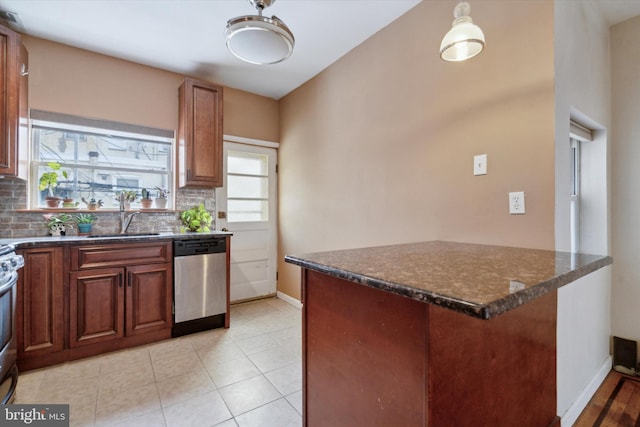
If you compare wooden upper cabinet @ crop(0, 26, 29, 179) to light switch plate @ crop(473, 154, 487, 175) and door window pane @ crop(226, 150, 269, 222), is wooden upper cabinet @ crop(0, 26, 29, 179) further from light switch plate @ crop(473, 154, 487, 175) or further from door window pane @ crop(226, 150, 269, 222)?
light switch plate @ crop(473, 154, 487, 175)

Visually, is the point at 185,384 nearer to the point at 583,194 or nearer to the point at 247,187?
the point at 247,187

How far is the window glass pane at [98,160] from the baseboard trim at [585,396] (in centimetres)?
375

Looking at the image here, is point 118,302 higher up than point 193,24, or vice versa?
point 193,24

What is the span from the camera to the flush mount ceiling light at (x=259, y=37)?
5.43 ft

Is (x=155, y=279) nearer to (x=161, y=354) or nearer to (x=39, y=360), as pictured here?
(x=161, y=354)

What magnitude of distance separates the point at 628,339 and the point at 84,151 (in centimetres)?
500

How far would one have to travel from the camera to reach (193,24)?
8.02ft

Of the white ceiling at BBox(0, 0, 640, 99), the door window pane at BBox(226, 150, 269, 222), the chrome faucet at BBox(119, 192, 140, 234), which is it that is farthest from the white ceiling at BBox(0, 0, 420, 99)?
the chrome faucet at BBox(119, 192, 140, 234)

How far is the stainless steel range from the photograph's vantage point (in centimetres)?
167

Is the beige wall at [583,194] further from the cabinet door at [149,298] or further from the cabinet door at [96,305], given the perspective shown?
the cabinet door at [96,305]

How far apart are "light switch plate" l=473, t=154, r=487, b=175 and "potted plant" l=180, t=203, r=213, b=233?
269 centimetres

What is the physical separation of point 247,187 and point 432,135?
2.56 meters

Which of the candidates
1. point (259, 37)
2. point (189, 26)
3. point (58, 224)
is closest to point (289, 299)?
point (58, 224)

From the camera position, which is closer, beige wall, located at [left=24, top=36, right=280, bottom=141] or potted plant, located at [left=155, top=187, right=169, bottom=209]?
beige wall, located at [left=24, top=36, right=280, bottom=141]
